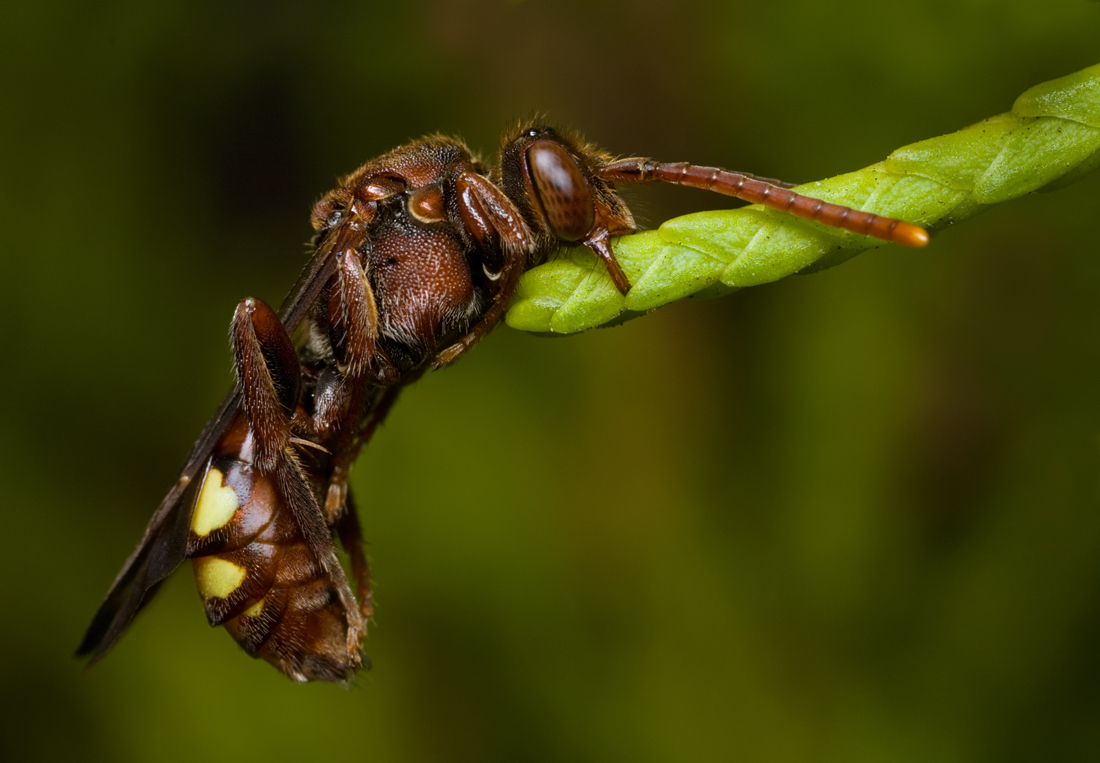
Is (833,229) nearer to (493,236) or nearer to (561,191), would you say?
(561,191)

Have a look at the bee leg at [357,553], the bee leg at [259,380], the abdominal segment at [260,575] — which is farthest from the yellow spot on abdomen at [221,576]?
the bee leg at [357,553]

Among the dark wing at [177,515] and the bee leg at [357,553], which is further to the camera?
the bee leg at [357,553]

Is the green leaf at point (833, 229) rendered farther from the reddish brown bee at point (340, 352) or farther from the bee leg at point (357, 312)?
the bee leg at point (357, 312)

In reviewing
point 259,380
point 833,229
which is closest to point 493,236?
point 259,380

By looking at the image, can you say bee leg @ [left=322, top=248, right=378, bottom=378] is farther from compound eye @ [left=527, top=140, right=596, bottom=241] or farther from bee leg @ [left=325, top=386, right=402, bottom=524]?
compound eye @ [left=527, top=140, right=596, bottom=241]

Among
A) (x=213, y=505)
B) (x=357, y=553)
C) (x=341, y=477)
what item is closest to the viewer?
(x=213, y=505)

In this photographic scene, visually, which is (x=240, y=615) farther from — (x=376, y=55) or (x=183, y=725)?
(x=376, y=55)

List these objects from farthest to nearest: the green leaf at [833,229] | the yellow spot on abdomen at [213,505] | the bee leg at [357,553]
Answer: the bee leg at [357,553] → the yellow spot on abdomen at [213,505] → the green leaf at [833,229]
